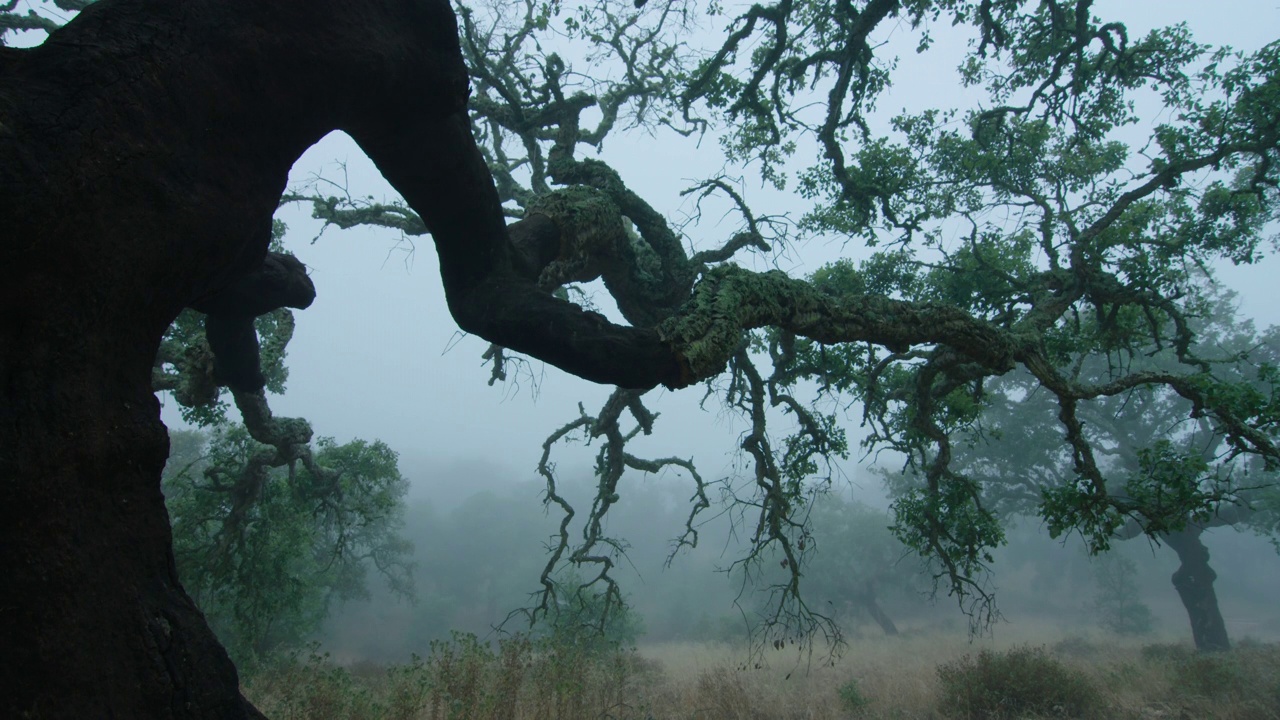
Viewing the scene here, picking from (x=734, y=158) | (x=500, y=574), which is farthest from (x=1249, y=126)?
(x=500, y=574)

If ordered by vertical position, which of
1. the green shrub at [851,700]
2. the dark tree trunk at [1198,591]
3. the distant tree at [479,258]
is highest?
the distant tree at [479,258]

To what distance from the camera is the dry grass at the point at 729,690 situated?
5754mm

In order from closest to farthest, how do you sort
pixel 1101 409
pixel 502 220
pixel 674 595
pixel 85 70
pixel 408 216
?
pixel 85 70
pixel 502 220
pixel 408 216
pixel 1101 409
pixel 674 595

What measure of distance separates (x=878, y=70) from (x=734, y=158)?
220cm

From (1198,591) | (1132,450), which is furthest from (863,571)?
(1132,450)

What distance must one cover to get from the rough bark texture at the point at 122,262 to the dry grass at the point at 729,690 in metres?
4.23

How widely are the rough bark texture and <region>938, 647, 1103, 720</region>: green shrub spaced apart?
10015 millimetres

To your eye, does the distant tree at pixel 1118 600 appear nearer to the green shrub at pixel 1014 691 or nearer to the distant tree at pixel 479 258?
the green shrub at pixel 1014 691

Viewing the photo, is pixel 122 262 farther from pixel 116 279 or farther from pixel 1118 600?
pixel 1118 600

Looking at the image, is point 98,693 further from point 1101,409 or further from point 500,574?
point 500,574

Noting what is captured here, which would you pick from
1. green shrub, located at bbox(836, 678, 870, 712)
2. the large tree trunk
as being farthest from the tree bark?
green shrub, located at bbox(836, 678, 870, 712)

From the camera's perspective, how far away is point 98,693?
1.59 meters

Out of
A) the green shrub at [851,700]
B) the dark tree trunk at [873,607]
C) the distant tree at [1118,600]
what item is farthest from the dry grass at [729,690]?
the distant tree at [1118,600]

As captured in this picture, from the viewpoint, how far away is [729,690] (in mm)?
Result: 8328
